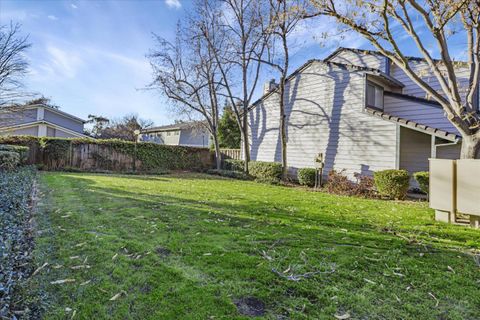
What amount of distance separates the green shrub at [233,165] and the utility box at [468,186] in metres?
11.7

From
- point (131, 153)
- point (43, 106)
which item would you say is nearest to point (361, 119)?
point (131, 153)

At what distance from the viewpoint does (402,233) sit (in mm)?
4438

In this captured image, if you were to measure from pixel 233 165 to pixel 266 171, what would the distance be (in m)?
3.66

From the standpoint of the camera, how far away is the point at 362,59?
545 inches

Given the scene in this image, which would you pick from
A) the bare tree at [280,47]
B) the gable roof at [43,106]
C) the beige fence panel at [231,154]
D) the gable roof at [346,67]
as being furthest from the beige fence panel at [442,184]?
the gable roof at [43,106]

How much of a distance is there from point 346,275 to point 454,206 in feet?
12.9

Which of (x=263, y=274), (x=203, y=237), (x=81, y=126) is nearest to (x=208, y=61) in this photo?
(x=203, y=237)

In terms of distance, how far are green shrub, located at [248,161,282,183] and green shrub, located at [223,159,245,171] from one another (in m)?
1.34

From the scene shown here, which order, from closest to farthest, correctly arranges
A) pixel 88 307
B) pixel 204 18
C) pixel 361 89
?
pixel 88 307
pixel 361 89
pixel 204 18

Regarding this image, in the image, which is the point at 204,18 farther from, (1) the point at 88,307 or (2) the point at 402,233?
(1) the point at 88,307

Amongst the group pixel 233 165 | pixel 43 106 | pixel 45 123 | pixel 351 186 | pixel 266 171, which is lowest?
pixel 351 186

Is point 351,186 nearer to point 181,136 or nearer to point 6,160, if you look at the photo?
point 6,160

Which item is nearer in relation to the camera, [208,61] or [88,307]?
[88,307]

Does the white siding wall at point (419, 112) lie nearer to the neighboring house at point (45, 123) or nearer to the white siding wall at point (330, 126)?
the white siding wall at point (330, 126)
